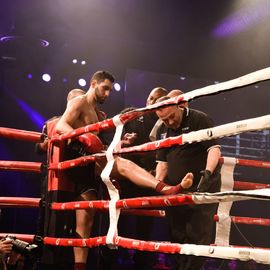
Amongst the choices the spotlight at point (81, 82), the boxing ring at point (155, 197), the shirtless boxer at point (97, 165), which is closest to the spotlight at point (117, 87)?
the spotlight at point (81, 82)

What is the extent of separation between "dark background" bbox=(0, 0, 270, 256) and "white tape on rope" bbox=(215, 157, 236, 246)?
127 inches

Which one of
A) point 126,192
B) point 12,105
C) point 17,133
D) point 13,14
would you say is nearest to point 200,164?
point 126,192

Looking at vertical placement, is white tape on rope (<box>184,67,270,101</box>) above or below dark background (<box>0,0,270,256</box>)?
below

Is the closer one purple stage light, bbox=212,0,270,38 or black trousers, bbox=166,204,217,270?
black trousers, bbox=166,204,217,270

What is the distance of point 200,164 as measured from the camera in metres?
2.53

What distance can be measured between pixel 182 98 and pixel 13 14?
167 inches

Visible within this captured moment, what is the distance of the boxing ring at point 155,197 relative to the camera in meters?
1.45

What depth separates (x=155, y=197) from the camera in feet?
6.07

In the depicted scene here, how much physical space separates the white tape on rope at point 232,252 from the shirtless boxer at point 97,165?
0.39 meters

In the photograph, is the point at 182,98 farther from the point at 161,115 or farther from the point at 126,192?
the point at 126,192

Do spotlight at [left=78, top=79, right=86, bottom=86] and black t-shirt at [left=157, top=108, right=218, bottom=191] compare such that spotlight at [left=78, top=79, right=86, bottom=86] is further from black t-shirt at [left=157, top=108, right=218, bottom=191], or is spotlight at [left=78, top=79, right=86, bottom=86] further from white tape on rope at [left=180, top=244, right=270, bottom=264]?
white tape on rope at [left=180, top=244, right=270, bottom=264]

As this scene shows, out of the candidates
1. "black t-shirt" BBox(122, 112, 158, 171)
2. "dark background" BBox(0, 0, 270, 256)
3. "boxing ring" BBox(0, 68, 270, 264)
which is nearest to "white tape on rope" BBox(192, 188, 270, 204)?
"boxing ring" BBox(0, 68, 270, 264)

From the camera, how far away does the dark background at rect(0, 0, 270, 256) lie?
550cm

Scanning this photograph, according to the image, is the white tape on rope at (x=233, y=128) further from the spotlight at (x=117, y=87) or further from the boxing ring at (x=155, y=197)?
the spotlight at (x=117, y=87)
